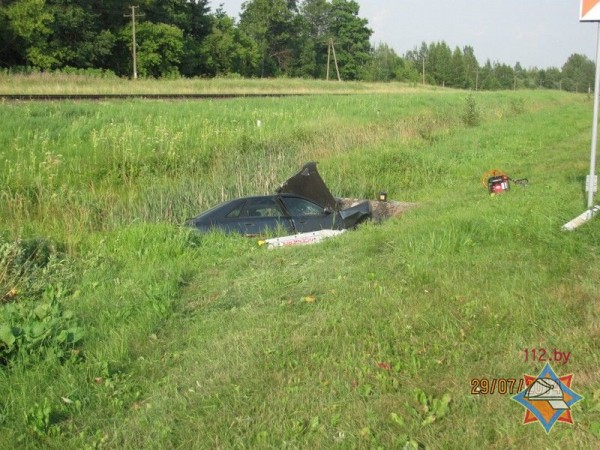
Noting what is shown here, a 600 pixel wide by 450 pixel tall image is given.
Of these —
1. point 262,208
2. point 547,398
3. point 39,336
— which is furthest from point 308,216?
point 547,398

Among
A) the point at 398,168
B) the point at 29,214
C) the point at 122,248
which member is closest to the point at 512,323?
the point at 122,248

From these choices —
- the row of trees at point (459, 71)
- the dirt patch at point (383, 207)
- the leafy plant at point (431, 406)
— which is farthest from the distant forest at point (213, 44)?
the leafy plant at point (431, 406)

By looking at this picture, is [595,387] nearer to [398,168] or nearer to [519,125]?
[398,168]

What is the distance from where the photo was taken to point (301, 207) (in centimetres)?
1045

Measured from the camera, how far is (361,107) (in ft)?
96.5

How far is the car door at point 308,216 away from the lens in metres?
10.1

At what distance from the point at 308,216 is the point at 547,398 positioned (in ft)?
23.5

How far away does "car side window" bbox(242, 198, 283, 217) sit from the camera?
10070mm

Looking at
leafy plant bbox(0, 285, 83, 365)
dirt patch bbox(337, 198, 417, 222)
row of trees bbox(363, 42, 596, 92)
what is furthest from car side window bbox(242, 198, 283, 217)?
row of trees bbox(363, 42, 596, 92)

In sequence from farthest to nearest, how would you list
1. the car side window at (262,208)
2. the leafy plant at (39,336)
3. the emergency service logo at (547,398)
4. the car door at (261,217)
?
the car side window at (262,208) → the car door at (261,217) → the leafy plant at (39,336) → the emergency service logo at (547,398)

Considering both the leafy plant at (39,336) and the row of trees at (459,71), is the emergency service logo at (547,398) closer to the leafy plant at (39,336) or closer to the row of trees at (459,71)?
the leafy plant at (39,336)

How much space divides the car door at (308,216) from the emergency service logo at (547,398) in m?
6.71

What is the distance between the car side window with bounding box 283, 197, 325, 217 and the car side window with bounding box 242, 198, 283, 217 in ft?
0.72
